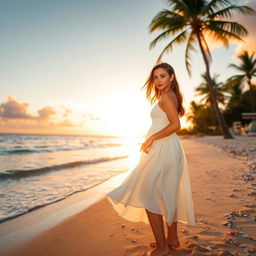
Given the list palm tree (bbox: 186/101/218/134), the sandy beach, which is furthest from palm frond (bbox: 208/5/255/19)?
palm tree (bbox: 186/101/218/134)

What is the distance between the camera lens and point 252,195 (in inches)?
135

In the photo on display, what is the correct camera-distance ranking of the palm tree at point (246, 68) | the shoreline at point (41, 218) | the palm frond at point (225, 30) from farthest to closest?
the palm tree at point (246, 68) → the palm frond at point (225, 30) → the shoreline at point (41, 218)

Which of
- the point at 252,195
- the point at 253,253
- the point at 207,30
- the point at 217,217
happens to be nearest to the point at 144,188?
the point at 253,253

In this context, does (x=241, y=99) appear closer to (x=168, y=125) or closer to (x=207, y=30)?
(x=207, y=30)

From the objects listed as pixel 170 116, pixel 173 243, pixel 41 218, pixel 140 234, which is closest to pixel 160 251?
pixel 173 243

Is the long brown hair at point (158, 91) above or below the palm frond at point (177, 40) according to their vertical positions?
below

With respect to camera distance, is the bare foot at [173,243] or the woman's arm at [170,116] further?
the bare foot at [173,243]

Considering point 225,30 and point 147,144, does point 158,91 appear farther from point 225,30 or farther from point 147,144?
point 225,30

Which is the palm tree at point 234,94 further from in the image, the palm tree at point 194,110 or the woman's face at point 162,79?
the woman's face at point 162,79

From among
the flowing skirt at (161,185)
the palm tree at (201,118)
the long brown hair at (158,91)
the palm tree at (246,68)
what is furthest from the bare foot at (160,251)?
the palm tree at (201,118)

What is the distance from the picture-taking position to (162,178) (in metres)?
1.85

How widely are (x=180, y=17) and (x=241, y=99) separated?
1098 inches

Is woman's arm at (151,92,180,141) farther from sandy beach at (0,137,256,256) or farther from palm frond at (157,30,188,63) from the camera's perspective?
palm frond at (157,30,188,63)

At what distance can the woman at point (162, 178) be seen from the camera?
1.83 metres
